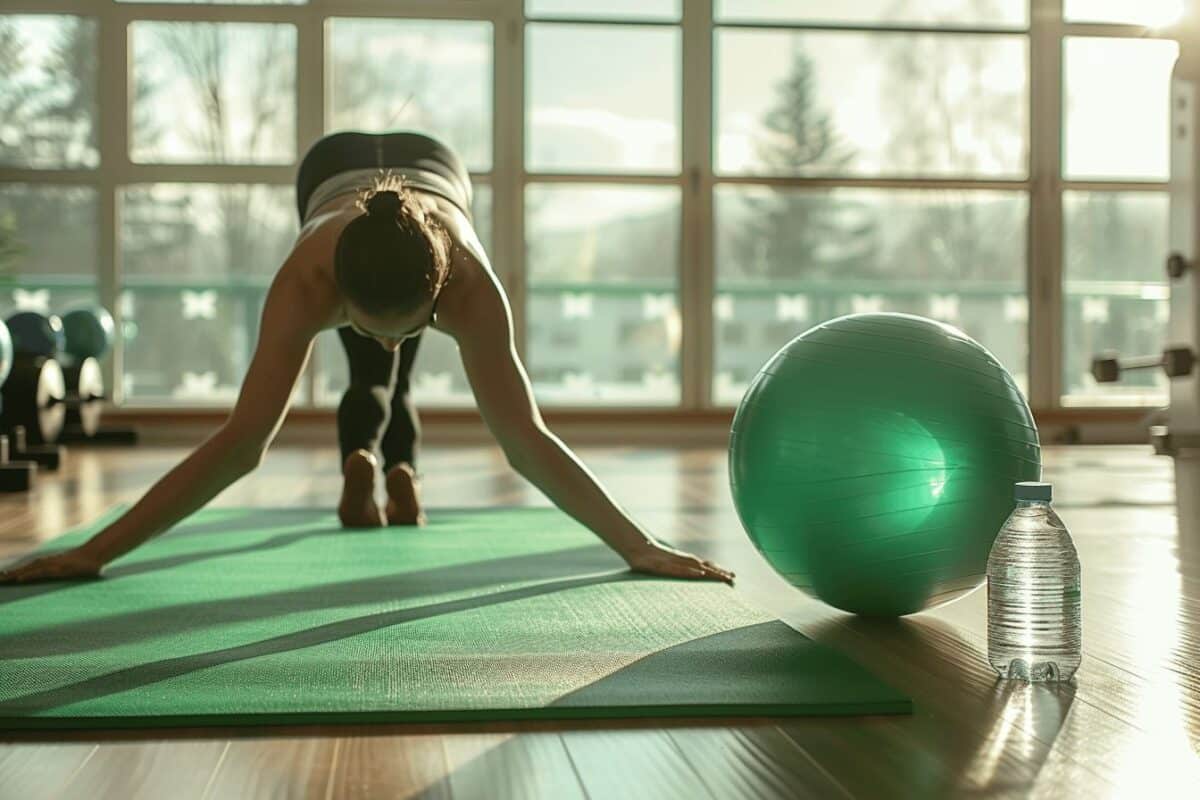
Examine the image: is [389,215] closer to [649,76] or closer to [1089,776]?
[1089,776]

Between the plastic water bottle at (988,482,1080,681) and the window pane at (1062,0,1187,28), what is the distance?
6428mm

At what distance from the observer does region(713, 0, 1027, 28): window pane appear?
7.28 metres

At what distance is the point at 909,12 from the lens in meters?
7.34

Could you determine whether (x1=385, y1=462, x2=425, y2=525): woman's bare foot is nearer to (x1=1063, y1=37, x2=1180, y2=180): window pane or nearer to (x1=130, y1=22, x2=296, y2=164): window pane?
(x1=130, y1=22, x2=296, y2=164): window pane

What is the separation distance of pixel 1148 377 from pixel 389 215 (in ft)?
20.8

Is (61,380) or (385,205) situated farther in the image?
(61,380)

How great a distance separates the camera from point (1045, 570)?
5.30 feet

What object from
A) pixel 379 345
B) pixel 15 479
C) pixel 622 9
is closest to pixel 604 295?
pixel 622 9

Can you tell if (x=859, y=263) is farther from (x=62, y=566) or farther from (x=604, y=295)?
(x=62, y=566)

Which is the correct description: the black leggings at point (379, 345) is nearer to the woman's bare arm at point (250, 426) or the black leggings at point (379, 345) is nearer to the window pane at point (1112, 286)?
the woman's bare arm at point (250, 426)

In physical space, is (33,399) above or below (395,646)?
above

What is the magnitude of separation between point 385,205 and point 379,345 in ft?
3.10

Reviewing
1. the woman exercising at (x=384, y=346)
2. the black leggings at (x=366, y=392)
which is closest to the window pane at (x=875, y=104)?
the black leggings at (x=366, y=392)

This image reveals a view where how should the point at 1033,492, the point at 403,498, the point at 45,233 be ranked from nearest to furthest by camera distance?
the point at 1033,492, the point at 403,498, the point at 45,233
